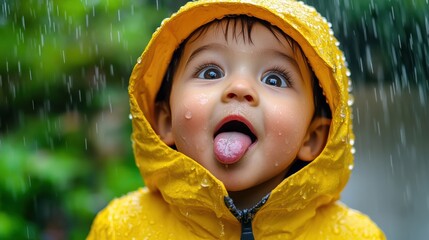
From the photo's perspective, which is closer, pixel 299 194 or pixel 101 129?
pixel 299 194

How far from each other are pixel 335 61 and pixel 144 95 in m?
0.61

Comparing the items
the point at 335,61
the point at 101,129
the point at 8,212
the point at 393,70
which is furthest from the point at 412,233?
the point at 335,61

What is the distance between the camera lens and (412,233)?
507 cm

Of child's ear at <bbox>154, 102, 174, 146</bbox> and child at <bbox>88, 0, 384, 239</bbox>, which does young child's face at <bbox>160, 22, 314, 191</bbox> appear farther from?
child's ear at <bbox>154, 102, 174, 146</bbox>

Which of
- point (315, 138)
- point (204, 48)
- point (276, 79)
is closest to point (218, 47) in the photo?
point (204, 48)

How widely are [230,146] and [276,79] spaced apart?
264 mm

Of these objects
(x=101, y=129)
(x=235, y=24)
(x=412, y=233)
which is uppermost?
(x=235, y=24)

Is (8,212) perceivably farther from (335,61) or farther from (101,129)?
(335,61)

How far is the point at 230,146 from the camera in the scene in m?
2.01

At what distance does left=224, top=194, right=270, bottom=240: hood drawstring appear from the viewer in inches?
81.4

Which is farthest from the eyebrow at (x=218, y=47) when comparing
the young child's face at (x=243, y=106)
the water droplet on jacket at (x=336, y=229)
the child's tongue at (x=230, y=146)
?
the water droplet on jacket at (x=336, y=229)

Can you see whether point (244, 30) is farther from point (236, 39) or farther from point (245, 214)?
point (245, 214)

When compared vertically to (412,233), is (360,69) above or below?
above

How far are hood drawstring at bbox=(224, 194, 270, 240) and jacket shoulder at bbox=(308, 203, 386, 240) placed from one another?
8.8 inches
